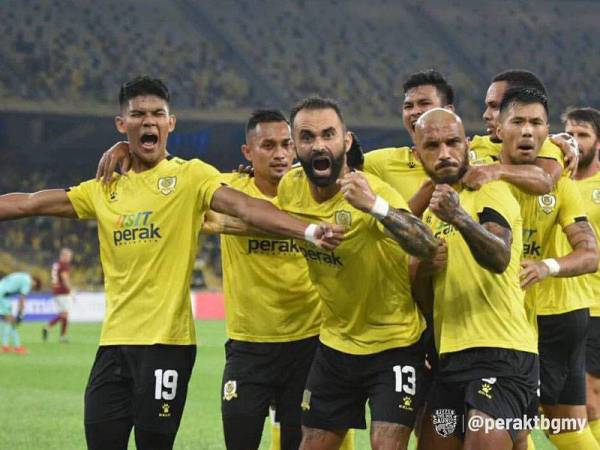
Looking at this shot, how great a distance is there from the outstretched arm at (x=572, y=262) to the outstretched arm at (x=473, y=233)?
50 cm

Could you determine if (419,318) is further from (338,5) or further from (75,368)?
(338,5)

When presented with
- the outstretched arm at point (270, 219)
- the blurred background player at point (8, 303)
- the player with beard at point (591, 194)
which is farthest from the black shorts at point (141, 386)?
the blurred background player at point (8, 303)

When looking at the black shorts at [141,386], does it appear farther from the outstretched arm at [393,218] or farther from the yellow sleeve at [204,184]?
the outstretched arm at [393,218]

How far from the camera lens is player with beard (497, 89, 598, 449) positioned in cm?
655

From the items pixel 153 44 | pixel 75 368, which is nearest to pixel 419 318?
pixel 75 368

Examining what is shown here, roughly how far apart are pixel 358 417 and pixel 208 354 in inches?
572

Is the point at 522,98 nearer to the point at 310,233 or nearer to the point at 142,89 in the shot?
the point at 310,233

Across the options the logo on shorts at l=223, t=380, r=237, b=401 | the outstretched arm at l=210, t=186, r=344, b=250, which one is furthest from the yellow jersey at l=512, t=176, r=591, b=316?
the logo on shorts at l=223, t=380, r=237, b=401

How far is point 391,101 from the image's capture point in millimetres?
40344

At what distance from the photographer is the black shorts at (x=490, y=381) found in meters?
5.71

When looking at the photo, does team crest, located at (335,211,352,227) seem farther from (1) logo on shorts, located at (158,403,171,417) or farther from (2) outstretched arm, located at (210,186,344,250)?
(1) logo on shorts, located at (158,403,171,417)

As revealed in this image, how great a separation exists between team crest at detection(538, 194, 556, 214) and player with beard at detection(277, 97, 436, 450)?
1074mm

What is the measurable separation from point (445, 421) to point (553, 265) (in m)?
1.05

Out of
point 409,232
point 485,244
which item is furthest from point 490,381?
point 409,232
